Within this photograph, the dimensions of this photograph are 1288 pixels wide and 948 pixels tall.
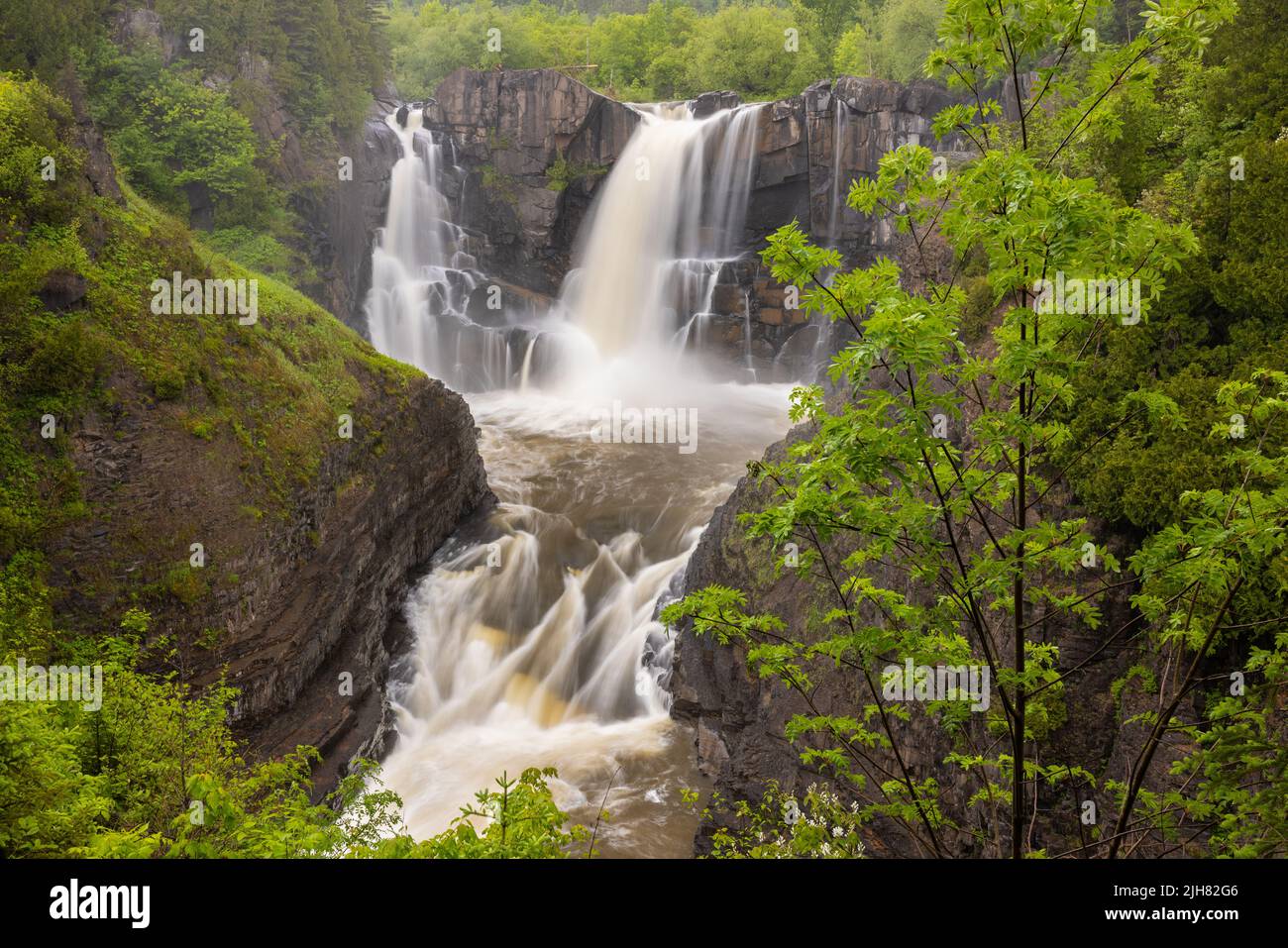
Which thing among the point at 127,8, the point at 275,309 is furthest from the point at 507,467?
the point at 127,8

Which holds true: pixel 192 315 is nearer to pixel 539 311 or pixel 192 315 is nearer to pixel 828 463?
pixel 828 463

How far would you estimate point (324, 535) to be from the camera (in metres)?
15.9

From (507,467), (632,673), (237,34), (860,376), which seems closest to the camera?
(860,376)

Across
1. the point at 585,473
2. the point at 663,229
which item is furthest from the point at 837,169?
the point at 585,473
